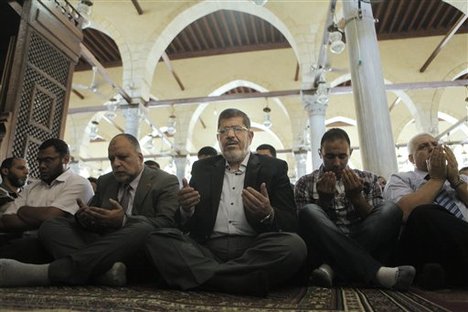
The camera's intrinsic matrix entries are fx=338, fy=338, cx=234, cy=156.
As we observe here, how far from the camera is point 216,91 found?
1205 cm

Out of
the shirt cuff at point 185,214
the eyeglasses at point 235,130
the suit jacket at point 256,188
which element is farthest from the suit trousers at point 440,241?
the shirt cuff at point 185,214

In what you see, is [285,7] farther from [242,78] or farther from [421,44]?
[421,44]

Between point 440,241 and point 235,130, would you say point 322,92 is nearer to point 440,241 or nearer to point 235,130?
point 235,130

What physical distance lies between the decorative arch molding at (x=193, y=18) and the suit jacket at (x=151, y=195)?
630cm

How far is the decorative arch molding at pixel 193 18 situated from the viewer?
8312mm

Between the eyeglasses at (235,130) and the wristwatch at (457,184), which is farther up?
the eyeglasses at (235,130)

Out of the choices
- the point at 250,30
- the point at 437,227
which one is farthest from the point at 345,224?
the point at 250,30

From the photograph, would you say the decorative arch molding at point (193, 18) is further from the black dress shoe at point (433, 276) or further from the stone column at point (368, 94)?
the black dress shoe at point (433, 276)

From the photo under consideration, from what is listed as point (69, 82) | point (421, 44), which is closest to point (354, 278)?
point (69, 82)

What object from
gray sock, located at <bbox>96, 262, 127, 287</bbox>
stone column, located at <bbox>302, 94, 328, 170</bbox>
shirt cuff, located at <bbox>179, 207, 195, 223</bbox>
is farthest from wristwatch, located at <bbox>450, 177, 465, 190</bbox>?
stone column, located at <bbox>302, 94, 328, 170</bbox>

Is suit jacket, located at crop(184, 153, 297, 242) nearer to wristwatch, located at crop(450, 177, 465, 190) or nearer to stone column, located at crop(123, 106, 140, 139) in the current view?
wristwatch, located at crop(450, 177, 465, 190)

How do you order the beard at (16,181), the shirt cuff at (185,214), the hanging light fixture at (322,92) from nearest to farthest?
the shirt cuff at (185,214) < the beard at (16,181) < the hanging light fixture at (322,92)

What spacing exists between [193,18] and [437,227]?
8060 mm

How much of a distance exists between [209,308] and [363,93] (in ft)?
13.0
